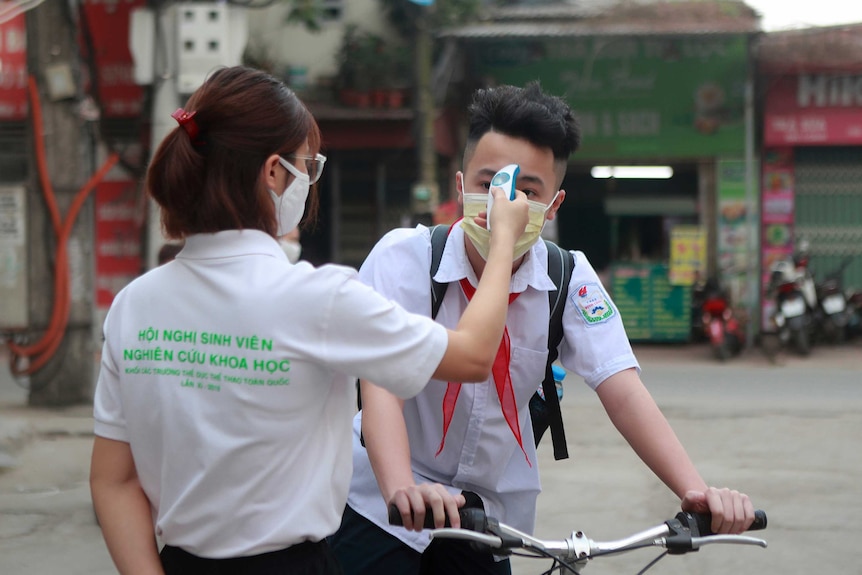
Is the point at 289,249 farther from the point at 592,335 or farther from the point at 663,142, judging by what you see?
the point at 663,142

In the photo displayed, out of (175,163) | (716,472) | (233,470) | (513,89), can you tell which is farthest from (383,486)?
(716,472)

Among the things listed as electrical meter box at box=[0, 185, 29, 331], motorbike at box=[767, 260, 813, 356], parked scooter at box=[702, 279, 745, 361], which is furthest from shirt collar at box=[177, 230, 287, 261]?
motorbike at box=[767, 260, 813, 356]

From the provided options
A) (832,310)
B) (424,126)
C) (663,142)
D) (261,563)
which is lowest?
(832,310)

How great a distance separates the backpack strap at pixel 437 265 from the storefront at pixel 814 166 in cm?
1100

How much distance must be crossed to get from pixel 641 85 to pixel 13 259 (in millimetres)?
7562

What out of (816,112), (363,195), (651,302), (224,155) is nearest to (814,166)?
(816,112)

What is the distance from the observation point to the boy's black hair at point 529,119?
2.32 m

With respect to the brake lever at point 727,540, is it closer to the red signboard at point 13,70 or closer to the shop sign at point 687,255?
the red signboard at point 13,70

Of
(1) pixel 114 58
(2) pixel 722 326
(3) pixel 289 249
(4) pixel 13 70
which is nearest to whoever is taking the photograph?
(3) pixel 289 249

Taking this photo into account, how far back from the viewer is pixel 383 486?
2.04 meters

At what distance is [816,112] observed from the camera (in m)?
12.8

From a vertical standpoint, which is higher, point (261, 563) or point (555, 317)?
point (555, 317)

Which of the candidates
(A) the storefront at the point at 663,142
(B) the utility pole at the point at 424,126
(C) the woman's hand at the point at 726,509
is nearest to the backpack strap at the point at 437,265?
(C) the woman's hand at the point at 726,509

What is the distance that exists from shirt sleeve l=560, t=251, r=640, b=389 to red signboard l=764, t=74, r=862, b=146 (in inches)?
440
